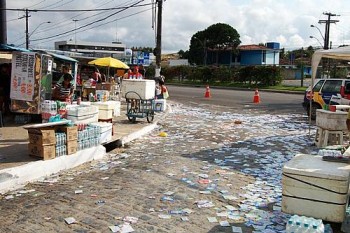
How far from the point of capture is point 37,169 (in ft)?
22.7

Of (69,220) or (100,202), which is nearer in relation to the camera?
(69,220)

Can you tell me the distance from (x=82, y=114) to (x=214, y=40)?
7089 centimetres

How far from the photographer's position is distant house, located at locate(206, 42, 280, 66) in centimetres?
6694

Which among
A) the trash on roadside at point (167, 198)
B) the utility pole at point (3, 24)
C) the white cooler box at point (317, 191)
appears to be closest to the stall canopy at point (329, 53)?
the white cooler box at point (317, 191)

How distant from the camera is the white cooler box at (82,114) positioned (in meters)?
9.23

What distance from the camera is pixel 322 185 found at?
461 centimetres

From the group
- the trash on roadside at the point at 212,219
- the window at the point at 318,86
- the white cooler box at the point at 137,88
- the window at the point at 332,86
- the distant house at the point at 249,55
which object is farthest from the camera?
the distant house at the point at 249,55

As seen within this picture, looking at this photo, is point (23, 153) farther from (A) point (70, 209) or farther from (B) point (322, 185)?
(B) point (322, 185)

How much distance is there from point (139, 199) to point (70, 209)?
1.02m

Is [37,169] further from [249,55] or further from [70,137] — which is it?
[249,55]

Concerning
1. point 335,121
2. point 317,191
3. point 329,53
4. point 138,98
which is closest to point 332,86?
point 329,53

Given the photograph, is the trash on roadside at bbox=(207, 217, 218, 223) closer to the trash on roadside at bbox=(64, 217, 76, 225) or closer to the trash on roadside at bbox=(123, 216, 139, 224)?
the trash on roadside at bbox=(123, 216, 139, 224)

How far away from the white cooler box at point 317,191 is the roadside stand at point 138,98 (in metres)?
8.58

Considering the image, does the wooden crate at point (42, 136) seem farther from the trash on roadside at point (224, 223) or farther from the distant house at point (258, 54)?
the distant house at point (258, 54)
